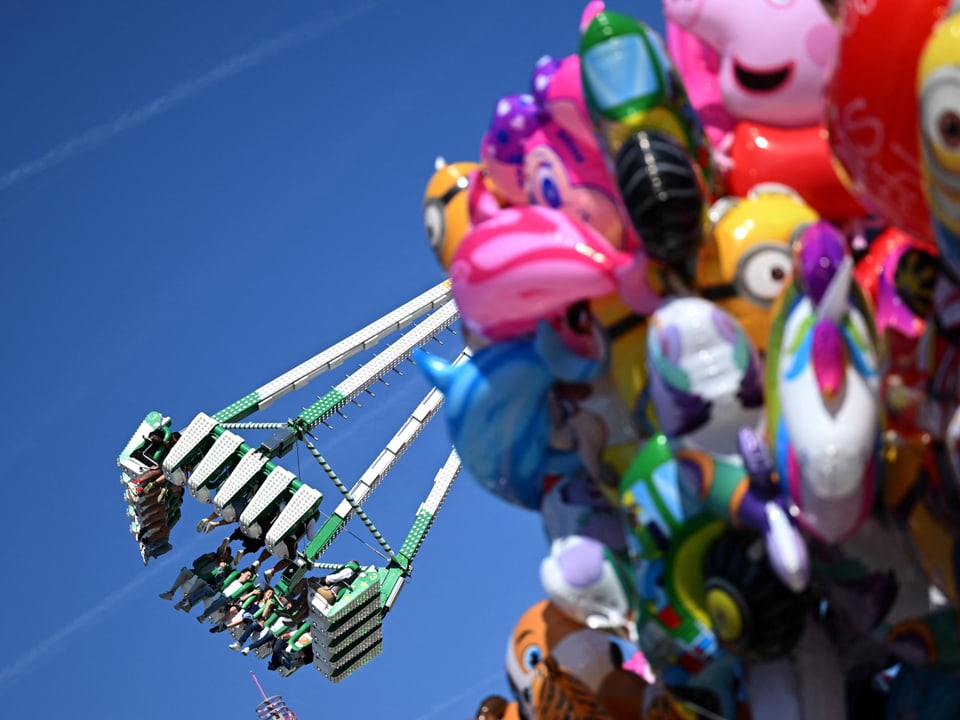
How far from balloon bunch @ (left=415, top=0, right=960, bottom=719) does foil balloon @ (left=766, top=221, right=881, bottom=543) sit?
1 centimetres

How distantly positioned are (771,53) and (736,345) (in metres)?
1.87

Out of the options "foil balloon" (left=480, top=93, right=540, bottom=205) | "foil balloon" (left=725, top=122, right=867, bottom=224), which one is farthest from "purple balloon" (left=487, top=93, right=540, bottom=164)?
"foil balloon" (left=725, top=122, right=867, bottom=224)

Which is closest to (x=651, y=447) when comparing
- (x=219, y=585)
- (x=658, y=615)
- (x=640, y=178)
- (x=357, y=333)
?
(x=658, y=615)

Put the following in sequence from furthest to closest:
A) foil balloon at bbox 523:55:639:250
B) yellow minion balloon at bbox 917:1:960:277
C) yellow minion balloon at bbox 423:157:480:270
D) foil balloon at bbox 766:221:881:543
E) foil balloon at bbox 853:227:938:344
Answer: yellow minion balloon at bbox 423:157:480:270 → foil balloon at bbox 523:55:639:250 → foil balloon at bbox 853:227:938:344 → foil balloon at bbox 766:221:881:543 → yellow minion balloon at bbox 917:1:960:277

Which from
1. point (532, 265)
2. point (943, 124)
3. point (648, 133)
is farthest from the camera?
point (532, 265)

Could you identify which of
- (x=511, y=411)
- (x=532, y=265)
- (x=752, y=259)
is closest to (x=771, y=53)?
(x=752, y=259)

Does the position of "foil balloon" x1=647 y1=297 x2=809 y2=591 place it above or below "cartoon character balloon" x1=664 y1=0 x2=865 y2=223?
below

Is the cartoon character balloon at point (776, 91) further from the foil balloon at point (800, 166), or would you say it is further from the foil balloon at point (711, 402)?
the foil balloon at point (711, 402)

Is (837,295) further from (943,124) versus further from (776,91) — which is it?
(776,91)

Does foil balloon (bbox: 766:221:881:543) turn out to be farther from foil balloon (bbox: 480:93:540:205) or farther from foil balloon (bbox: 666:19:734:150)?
foil balloon (bbox: 480:93:540:205)

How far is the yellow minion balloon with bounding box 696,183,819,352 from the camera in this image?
8.52m

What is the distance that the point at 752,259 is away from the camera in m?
8.55

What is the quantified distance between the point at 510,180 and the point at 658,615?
3.00 meters

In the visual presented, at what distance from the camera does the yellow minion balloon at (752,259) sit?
8.52 metres
